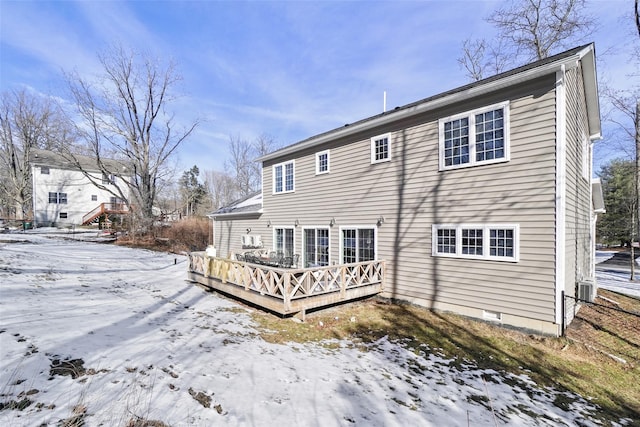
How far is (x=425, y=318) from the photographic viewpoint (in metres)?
7.61

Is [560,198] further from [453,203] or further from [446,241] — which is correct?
[446,241]

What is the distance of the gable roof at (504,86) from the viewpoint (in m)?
6.04

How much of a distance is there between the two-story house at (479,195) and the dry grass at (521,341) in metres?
0.46

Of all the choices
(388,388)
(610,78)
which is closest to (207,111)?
(388,388)

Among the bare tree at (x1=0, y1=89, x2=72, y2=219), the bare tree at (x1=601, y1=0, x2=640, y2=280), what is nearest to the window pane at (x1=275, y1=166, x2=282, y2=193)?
the bare tree at (x1=601, y1=0, x2=640, y2=280)

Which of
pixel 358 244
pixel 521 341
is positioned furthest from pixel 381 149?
pixel 521 341

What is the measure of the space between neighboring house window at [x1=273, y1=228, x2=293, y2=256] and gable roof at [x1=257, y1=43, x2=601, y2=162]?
3.74 meters

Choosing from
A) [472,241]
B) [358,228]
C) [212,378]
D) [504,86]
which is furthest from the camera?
[358,228]

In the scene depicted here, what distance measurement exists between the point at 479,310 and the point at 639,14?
1283cm

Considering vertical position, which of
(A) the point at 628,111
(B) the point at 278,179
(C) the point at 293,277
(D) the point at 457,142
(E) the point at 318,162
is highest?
(A) the point at 628,111

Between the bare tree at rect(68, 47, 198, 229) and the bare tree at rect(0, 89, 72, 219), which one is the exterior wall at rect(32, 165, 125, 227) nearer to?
the bare tree at rect(0, 89, 72, 219)

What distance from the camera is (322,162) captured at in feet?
37.1

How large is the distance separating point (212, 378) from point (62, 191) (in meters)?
35.9

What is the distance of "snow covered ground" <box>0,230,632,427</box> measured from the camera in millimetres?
2936
